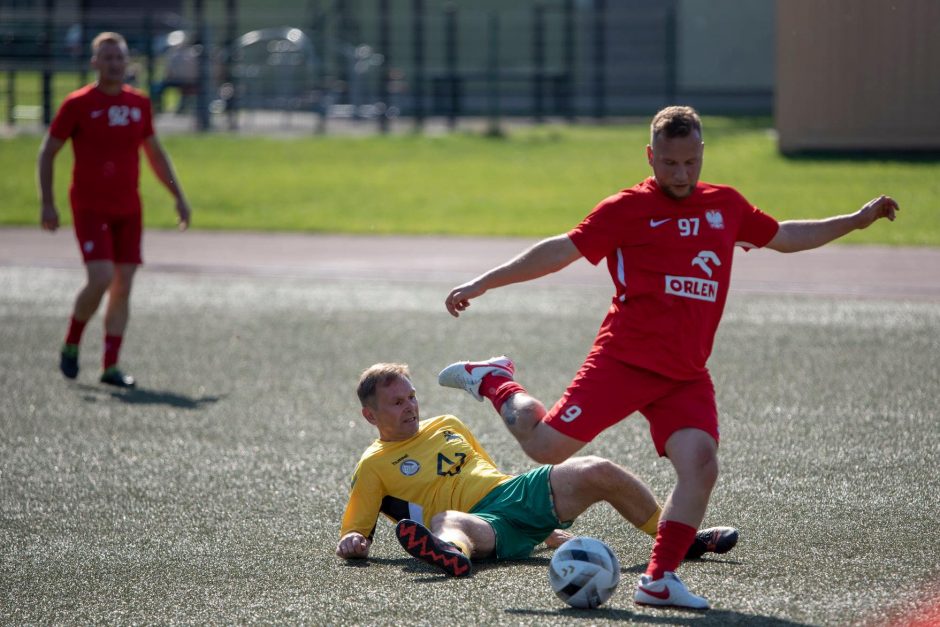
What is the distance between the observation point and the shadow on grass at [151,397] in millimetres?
8758

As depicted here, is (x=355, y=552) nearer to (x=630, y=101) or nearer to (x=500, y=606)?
(x=500, y=606)

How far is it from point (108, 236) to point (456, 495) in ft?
16.0

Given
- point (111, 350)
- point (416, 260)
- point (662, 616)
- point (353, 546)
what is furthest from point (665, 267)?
point (416, 260)

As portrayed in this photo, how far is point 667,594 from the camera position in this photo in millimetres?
4547

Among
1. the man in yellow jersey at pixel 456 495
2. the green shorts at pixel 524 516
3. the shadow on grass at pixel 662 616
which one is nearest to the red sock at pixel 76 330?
the man in yellow jersey at pixel 456 495

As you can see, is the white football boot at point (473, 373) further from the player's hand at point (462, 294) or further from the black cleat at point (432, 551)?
the black cleat at point (432, 551)

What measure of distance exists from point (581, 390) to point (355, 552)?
1.14 metres

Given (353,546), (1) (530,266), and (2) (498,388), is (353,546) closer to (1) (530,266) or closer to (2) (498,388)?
(2) (498,388)

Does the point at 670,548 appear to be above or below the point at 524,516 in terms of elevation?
above

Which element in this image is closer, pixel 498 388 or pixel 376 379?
pixel 498 388

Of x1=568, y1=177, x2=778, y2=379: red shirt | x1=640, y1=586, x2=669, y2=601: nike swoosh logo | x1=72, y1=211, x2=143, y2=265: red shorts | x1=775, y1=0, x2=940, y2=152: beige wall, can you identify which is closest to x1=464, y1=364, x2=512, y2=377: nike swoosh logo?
x1=568, y1=177, x2=778, y2=379: red shirt

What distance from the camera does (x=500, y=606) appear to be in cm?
464

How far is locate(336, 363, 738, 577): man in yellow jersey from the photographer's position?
17.1 ft

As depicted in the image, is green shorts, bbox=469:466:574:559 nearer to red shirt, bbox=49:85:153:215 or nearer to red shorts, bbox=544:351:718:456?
red shorts, bbox=544:351:718:456
